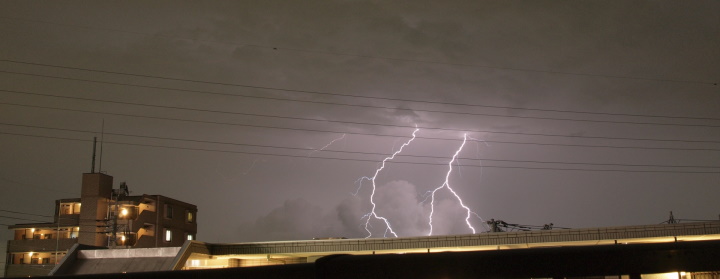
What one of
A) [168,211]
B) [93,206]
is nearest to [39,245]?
[93,206]

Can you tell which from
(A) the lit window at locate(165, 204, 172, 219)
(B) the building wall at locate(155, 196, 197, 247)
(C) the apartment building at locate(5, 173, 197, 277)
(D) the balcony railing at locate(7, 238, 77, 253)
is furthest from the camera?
(A) the lit window at locate(165, 204, 172, 219)

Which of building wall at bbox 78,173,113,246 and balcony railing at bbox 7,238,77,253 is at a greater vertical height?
building wall at bbox 78,173,113,246

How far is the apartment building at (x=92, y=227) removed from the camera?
69.2 m

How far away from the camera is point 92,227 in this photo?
2739 inches

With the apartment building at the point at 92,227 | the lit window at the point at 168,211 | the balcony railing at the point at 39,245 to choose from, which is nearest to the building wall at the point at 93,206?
the apartment building at the point at 92,227

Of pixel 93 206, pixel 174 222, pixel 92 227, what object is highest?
pixel 93 206

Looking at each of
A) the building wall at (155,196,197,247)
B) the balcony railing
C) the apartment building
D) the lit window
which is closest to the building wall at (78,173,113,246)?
the apartment building

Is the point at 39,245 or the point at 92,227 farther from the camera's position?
the point at 39,245

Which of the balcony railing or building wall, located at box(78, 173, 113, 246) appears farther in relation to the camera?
the balcony railing

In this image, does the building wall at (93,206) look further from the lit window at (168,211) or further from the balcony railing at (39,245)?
the lit window at (168,211)

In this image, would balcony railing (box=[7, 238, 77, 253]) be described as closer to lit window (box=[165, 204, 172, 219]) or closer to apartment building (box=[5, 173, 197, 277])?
apartment building (box=[5, 173, 197, 277])

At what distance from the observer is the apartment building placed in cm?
6919

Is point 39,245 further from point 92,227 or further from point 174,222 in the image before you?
point 174,222

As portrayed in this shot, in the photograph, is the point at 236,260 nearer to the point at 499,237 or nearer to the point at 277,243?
the point at 277,243
